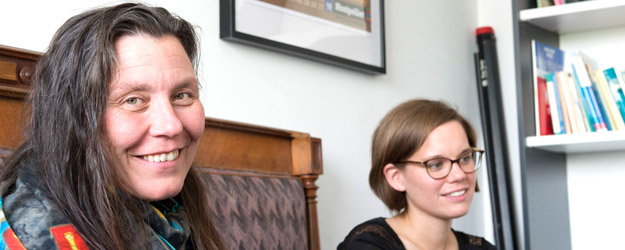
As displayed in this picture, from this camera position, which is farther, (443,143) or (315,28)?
(315,28)

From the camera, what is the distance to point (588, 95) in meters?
2.72

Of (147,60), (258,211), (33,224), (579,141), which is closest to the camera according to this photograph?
(33,224)

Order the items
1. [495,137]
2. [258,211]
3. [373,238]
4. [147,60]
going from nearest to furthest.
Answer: [147,60] < [258,211] < [373,238] < [495,137]

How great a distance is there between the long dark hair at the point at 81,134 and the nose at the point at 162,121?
0.22ft

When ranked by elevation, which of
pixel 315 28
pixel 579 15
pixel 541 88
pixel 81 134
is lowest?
pixel 81 134

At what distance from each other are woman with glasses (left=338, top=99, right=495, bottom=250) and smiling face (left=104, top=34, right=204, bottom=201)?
38.2 inches

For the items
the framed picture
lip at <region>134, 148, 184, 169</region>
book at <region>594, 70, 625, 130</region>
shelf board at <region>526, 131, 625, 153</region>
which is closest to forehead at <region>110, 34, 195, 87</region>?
lip at <region>134, 148, 184, 169</region>

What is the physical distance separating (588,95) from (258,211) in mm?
1418

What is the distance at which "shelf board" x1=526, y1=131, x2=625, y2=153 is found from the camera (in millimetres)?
2648

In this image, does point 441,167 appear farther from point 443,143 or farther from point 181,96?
point 181,96

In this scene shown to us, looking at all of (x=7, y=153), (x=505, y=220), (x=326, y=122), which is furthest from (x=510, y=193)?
(x=7, y=153)

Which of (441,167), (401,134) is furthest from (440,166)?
(401,134)

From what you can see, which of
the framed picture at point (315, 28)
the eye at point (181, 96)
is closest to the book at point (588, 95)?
the framed picture at point (315, 28)

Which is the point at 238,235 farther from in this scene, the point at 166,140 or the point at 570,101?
the point at 570,101
